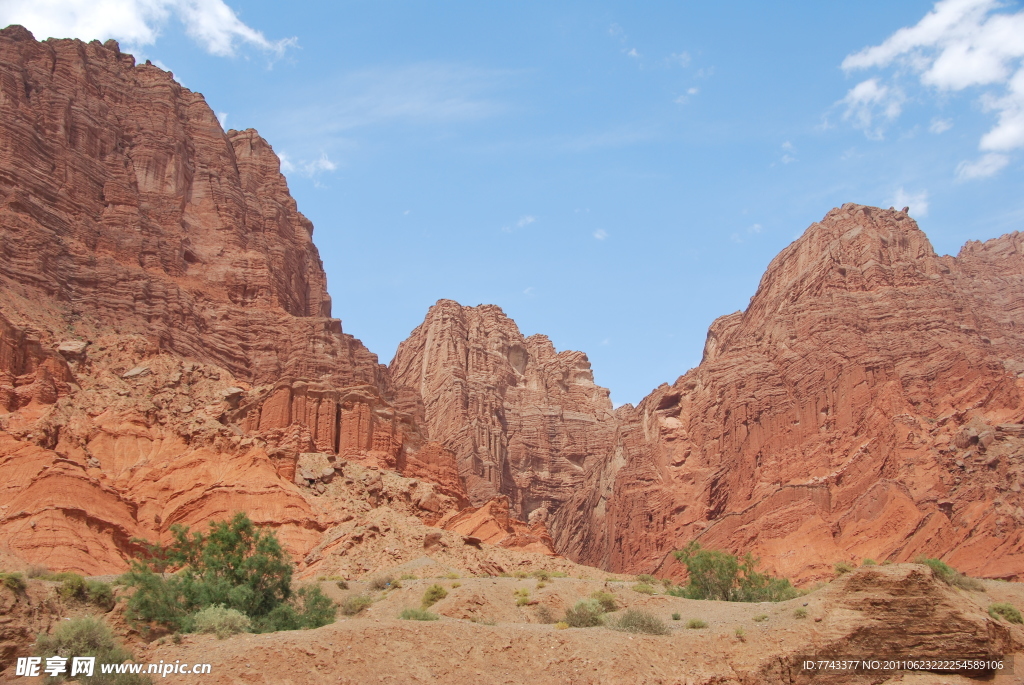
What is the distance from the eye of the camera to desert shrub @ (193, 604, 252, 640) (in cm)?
2684

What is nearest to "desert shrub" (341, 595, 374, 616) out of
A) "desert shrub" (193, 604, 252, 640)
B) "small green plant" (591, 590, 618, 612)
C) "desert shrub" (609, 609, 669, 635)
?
"desert shrub" (193, 604, 252, 640)

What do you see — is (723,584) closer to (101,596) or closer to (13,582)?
(101,596)

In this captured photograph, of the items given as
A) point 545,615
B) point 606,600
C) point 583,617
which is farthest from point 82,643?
point 606,600

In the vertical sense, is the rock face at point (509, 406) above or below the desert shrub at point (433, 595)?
above

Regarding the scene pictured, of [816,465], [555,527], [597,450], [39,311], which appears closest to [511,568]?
[39,311]

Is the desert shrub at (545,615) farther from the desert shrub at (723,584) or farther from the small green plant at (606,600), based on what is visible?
the desert shrub at (723,584)

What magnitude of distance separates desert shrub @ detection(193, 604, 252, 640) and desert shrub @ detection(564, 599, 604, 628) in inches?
363

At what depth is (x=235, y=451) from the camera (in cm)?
5488

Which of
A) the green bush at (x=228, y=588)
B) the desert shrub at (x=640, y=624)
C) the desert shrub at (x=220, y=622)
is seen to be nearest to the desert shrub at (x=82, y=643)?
the desert shrub at (x=220, y=622)

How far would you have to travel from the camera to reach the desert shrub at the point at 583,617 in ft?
108

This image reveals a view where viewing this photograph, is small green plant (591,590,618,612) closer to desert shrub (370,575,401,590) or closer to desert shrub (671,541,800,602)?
desert shrub (370,575,401,590)

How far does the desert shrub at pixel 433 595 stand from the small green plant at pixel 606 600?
4.88 metres

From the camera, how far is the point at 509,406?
134 m

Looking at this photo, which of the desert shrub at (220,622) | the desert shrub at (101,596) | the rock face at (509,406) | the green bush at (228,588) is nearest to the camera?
the desert shrub at (220,622)
